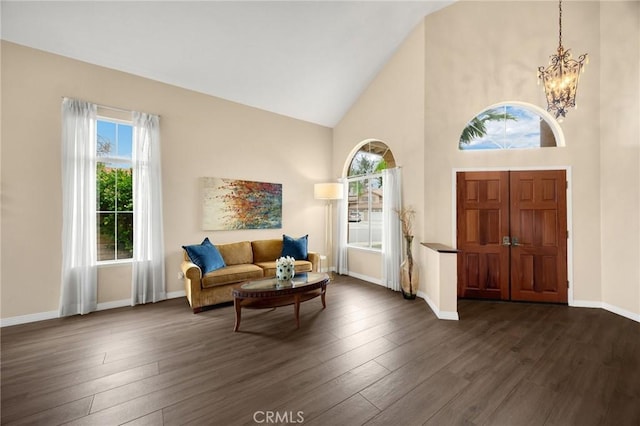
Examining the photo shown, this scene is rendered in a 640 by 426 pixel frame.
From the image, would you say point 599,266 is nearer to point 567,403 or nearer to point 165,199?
point 567,403

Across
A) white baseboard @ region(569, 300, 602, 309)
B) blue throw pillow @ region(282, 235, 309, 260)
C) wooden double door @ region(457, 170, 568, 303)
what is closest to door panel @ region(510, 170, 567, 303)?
wooden double door @ region(457, 170, 568, 303)

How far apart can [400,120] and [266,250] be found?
11.1 ft

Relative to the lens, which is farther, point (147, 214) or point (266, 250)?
point (266, 250)

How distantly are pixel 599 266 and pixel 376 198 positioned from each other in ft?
11.2

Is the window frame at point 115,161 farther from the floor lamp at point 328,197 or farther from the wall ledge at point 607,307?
the wall ledge at point 607,307

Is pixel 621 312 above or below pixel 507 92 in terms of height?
below

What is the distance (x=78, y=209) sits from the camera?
130 inches

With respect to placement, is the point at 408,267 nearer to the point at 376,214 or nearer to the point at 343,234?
the point at 376,214

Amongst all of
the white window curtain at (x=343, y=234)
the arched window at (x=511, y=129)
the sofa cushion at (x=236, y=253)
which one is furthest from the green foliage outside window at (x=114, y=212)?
the arched window at (x=511, y=129)

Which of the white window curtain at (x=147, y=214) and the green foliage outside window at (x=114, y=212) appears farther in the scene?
the white window curtain at (x=147, y=214)

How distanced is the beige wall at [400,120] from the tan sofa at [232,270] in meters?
1.75

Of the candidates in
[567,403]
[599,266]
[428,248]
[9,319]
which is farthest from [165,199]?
[599,266]

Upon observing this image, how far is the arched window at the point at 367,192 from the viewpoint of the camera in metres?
5.03

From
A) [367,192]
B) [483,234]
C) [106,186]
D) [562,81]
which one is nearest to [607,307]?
[483,234]
